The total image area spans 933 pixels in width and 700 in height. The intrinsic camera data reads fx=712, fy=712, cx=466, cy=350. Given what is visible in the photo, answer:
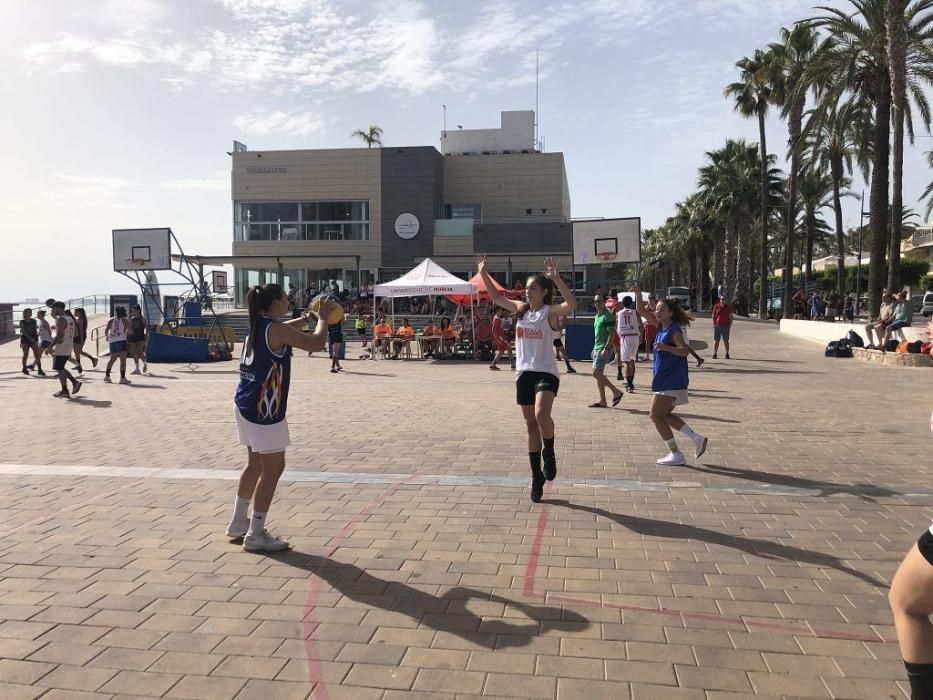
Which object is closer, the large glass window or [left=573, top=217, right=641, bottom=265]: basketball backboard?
[left=573, top=217, right=641, bottom=265]: basketball backboard

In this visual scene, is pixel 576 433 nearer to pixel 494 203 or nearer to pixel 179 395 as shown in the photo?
pixel 179 395

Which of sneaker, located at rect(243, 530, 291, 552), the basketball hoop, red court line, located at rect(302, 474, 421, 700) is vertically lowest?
red court line, located at rect(302, 474, 421, 700)

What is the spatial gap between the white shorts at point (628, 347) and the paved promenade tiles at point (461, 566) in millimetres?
3659

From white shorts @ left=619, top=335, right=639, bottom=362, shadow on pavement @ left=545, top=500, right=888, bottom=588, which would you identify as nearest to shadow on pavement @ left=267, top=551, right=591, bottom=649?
shadow on pavement @ left=545, top=500, right=888, bottom=588

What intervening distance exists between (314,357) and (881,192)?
18.0m

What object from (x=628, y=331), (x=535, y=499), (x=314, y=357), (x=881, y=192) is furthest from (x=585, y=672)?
(x=881, y=192)

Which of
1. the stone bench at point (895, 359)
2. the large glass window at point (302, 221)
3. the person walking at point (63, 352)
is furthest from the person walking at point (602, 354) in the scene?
the large glass window at point (302, 221)

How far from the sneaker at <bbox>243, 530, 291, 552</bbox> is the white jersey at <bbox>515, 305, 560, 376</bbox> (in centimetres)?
239

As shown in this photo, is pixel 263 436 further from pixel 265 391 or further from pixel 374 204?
pixel 374 204

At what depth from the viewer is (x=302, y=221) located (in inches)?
1811

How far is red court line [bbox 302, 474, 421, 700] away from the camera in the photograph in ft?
9.75

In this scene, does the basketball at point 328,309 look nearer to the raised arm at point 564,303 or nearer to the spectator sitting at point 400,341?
the raised arm at point 564,303

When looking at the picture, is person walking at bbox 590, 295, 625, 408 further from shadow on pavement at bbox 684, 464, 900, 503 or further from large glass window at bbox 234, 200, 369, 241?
large glass window at bbox 234, 200, 369, 241

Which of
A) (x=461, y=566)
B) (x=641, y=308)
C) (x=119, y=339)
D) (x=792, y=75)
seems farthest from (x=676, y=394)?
(x=792, y=75)
